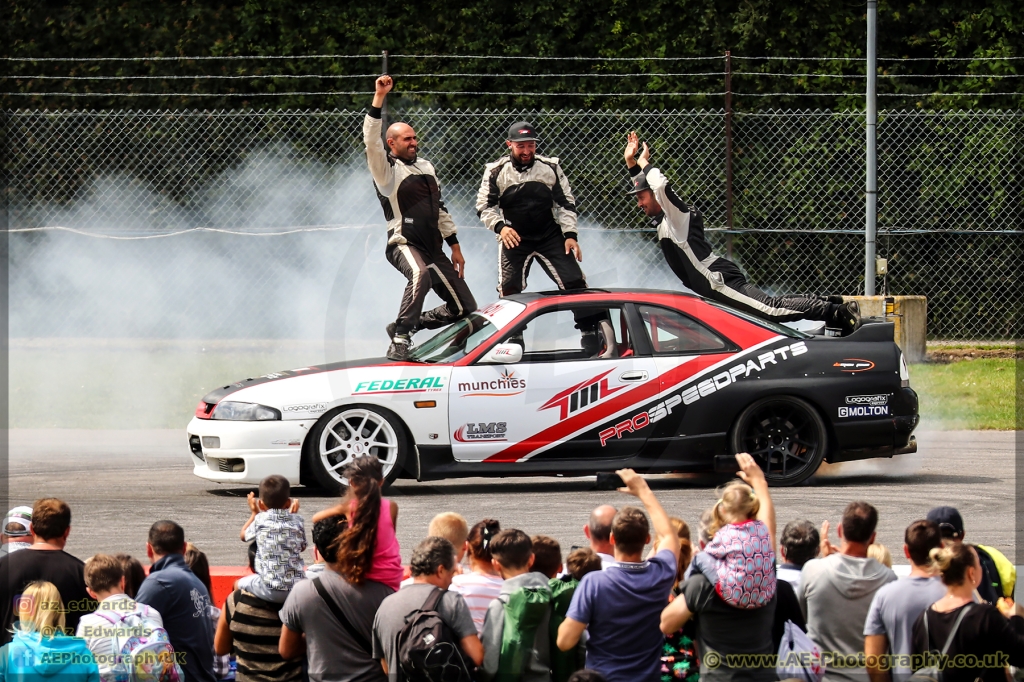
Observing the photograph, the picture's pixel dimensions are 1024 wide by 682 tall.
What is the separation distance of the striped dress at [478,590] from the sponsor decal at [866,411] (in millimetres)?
4946

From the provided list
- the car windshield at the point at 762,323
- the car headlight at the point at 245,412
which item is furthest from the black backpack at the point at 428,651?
the car windshield at the point at 762,323

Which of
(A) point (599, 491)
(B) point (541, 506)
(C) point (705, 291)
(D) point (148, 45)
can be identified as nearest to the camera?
(B) point (541, 506)

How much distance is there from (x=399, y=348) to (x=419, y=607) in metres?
5.15

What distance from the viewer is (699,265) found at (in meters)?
11.0

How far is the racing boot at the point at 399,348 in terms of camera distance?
9727 millimetres

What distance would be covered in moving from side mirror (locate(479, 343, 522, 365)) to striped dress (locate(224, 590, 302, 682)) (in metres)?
3.98

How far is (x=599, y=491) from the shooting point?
9.73m

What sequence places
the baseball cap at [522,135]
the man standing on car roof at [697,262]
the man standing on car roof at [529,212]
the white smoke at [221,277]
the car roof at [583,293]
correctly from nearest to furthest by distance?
the car roof at [583,293]
the man standing on car roof at [697,262]
the baseball cap at [522,135]
the man standing on car roof at [529,212]
the white smoke at [221,277]

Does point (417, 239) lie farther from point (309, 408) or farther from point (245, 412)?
point (245, 412)

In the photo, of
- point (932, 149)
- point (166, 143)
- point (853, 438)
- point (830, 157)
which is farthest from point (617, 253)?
point (853, 438)

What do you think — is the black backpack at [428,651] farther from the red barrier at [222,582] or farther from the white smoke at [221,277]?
the white smoke at [221,277]

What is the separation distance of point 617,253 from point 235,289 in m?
4.67

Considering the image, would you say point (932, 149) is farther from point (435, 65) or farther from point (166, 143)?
point (166, 143)

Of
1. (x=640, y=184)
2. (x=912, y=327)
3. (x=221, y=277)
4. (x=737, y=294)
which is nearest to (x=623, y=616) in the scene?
(x=737, y=294)
